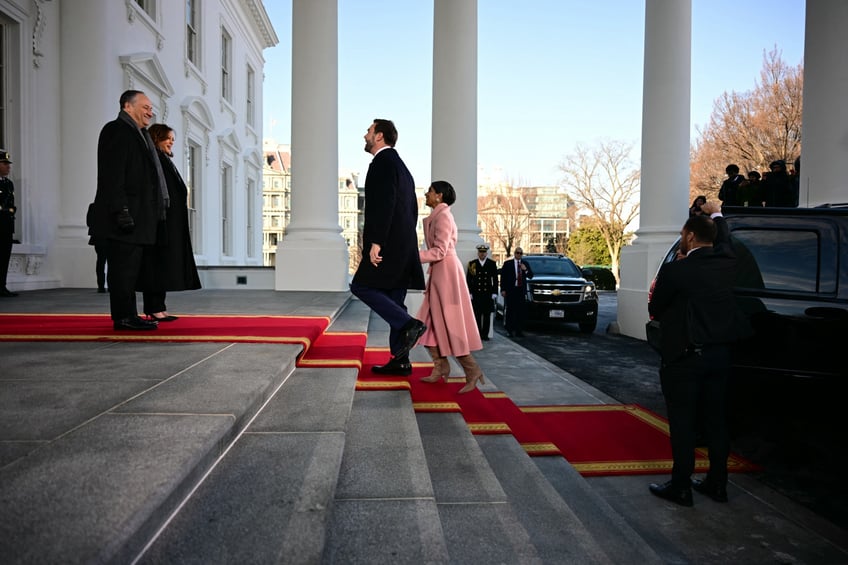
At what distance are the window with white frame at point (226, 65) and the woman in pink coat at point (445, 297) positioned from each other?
18.4 metres

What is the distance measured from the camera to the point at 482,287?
1176 centimetres

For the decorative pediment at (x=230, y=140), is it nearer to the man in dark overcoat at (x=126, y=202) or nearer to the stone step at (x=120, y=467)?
the man in dark overcoat at (x=126, y=202)

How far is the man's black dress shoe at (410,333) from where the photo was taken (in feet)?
15.2

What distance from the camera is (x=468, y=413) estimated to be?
4.71m

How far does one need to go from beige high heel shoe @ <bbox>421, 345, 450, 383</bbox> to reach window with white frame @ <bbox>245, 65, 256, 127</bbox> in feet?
72.9

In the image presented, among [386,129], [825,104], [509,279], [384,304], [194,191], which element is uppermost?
[825,104]

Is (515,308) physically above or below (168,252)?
below

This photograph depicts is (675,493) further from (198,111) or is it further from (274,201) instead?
(274,201)

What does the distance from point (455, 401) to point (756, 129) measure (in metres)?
36.5

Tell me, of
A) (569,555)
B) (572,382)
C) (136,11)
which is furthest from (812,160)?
(136,11)

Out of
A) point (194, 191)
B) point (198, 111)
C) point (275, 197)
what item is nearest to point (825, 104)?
Answer: point (198, 111)

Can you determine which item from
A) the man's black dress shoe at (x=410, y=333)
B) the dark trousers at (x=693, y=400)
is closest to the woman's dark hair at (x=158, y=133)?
the man's black dress shoe at (x=410, y=333)

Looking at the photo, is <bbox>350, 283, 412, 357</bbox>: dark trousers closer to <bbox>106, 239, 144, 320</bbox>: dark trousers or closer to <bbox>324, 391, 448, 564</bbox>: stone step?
<bbox>324, 391, 448, 564</bbox>: stone step

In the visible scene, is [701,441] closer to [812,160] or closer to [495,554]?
[495,554]
